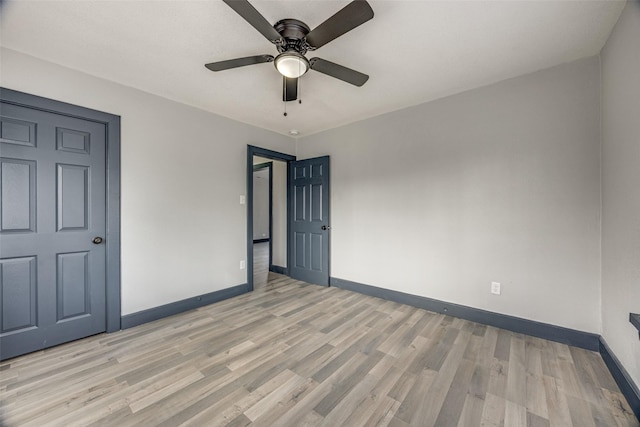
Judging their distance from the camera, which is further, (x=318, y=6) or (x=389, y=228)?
(x=389, y=228)

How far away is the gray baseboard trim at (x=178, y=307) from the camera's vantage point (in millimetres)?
2615

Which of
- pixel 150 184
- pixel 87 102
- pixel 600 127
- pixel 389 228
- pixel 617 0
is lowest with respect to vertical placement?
pixel 389 228

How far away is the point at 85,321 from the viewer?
2391 mm

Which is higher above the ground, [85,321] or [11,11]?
[11,11]

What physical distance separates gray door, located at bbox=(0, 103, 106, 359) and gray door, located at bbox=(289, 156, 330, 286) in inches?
101

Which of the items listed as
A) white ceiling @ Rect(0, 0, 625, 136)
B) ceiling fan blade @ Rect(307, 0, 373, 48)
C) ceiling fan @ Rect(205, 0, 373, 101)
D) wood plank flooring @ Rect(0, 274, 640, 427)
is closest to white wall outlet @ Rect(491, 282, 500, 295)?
wood plank flooring @ Rect(0, 274, 640, 427)

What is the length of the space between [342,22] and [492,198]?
7.37 ft

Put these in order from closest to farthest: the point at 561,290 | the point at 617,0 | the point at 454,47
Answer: the point at 617,0, the point at 454,47, the point at 561,290

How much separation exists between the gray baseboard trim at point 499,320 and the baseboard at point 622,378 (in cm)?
13

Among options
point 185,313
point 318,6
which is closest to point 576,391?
point 318,6

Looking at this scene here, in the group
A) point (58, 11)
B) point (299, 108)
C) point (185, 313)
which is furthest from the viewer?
point (299, 108)

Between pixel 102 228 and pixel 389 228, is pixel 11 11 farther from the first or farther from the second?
pixel 389 228

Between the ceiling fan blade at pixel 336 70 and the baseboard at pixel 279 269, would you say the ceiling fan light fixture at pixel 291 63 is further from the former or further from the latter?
the baseboard at pixel 279 269

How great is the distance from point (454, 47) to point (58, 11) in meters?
2.86
